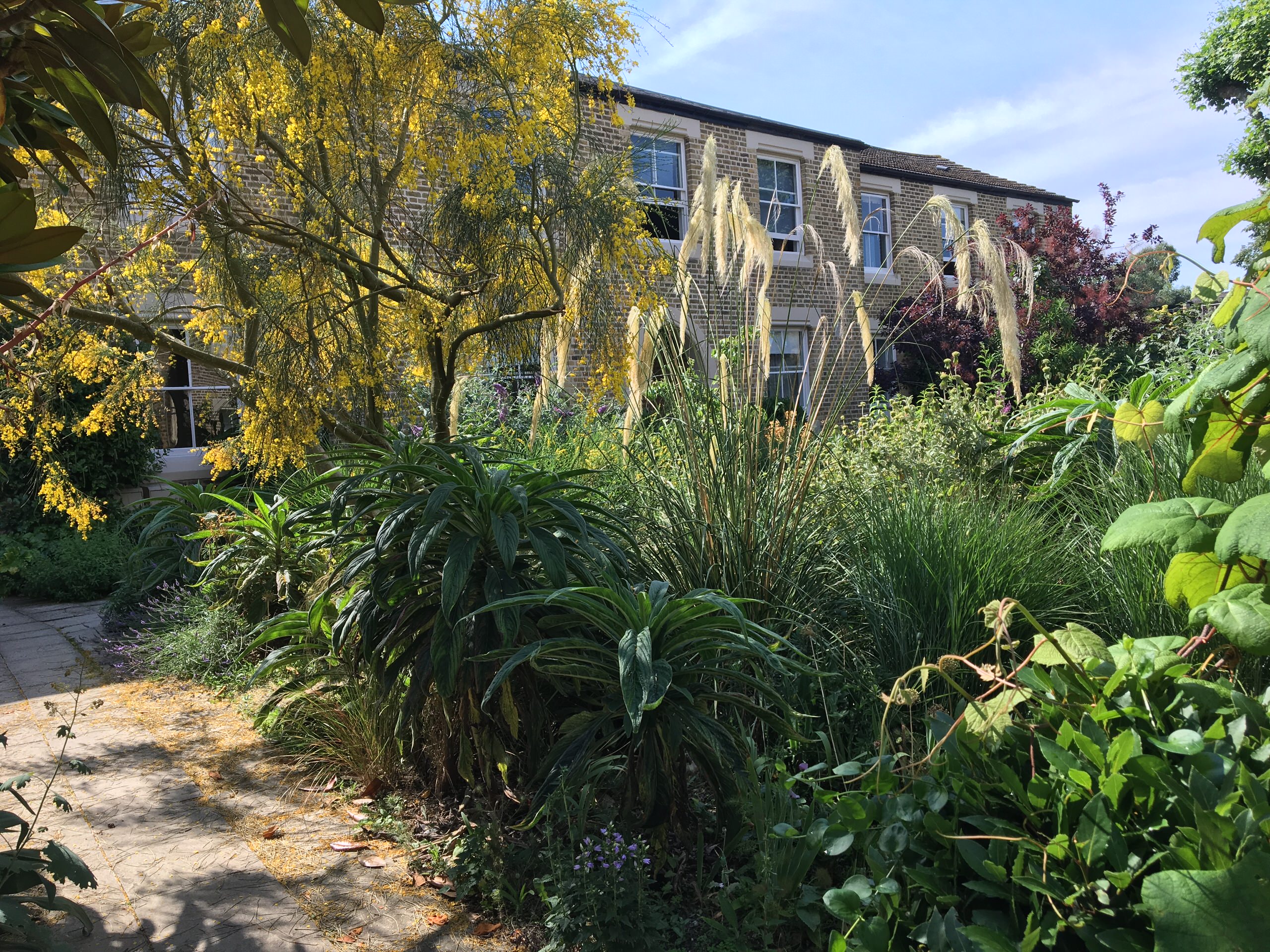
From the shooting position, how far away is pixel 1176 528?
187cm

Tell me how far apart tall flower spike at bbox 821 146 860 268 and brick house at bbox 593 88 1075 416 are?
6.08m

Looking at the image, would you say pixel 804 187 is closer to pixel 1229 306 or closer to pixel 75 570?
pixel 75 570

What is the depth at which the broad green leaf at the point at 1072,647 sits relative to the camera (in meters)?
1.87

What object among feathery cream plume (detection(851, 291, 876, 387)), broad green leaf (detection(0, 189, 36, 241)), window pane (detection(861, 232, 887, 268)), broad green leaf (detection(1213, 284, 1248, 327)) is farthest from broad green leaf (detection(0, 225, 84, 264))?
window pane (detection(861, 232, 887, 268))

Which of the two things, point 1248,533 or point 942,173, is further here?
point 942,173

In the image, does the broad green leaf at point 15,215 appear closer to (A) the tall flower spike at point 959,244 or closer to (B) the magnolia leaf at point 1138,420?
(B) the magnolia leaf at point 1138,420

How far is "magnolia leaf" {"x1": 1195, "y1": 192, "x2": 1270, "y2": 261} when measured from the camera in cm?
185

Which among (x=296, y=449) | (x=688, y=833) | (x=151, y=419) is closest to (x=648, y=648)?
(x=688, y=833)

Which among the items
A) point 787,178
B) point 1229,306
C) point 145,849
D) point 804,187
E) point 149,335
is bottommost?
point 145,849

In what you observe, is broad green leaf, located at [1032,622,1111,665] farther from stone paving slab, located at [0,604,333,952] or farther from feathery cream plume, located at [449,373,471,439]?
feathery cream plume, located at [449,373,471,439]

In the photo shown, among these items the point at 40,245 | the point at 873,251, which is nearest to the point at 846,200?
the point at 40,245

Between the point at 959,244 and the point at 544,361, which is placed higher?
the point at 959,244

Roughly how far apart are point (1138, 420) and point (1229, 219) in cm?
77

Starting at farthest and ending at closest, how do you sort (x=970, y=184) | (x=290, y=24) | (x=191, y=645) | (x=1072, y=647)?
(x=970, y=184) < (x=191, y=645) < (x=1072, y=647) < (x=290, y=24)
